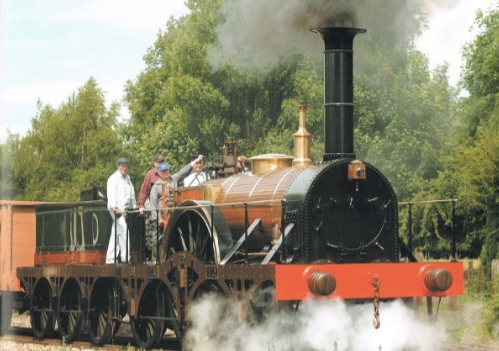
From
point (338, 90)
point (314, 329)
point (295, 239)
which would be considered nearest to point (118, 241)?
point (295, 239)

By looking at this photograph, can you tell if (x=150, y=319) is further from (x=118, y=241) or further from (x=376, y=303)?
(x=376, y=303)

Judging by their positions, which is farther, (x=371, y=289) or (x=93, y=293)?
(x=93, y=293)

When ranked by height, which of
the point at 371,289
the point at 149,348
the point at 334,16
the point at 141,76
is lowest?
the point at 149,348

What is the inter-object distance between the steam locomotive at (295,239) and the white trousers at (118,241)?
57 cm

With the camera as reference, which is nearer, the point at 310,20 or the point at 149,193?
the point at 310,20

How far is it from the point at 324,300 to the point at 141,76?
36.8 m

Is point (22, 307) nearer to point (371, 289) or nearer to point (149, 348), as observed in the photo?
point (149, 348)

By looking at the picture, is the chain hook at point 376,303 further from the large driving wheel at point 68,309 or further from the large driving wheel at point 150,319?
the large driving wheel at point 68,309

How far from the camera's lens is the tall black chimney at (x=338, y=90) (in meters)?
11.9

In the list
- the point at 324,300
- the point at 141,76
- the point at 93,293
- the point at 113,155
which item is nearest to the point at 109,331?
the point at 93,293

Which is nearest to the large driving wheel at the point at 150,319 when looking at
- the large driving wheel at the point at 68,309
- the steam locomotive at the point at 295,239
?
the steam locomotive at the point at 295,239

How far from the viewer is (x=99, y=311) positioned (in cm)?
1557

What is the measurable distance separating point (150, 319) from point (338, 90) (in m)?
4.36

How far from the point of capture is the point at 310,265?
1111 cm
